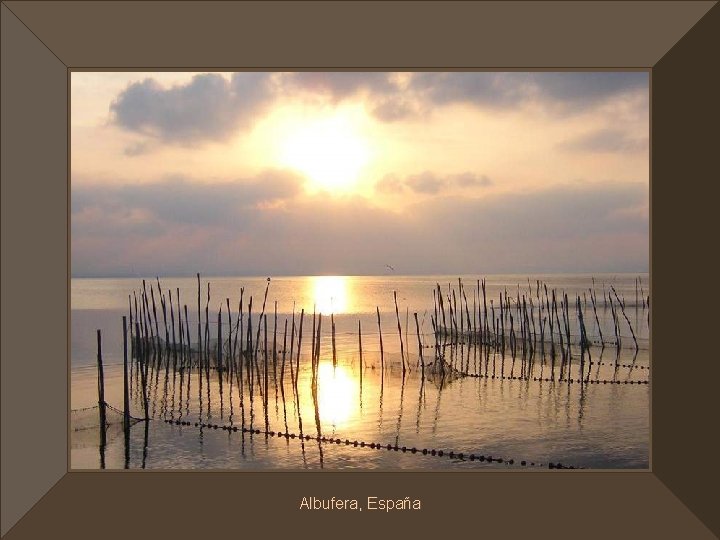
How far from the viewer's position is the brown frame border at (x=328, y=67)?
429 cm

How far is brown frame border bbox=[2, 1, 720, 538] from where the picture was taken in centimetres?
429

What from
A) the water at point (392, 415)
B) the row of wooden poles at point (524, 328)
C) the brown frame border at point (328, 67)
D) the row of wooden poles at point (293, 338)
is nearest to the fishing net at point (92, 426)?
the water at point (392, 415)

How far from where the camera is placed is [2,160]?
4.26m

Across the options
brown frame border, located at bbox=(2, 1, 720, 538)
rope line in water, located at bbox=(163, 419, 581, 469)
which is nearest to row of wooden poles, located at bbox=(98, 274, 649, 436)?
rope line in water, located at bbox=(163, 419, 581, 469)

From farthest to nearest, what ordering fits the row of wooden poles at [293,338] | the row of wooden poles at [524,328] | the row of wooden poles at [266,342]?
the row of wooden poles at [524,328] → the row of wooden poles at [293,338] → the row of wooden poles at [266,342]

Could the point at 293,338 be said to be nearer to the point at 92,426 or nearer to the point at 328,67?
the point at 92,426

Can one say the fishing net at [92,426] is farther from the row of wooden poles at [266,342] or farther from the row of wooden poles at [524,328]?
the row of wooden poles at [524,328]

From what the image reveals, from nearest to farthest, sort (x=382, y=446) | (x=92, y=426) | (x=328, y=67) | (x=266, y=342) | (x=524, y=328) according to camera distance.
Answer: (x=328, y=67)
(x=382, y=446)
(x=92, y=426)
(x=266, y=342)
(x=524, y=328)

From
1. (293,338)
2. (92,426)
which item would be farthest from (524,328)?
(92,426)

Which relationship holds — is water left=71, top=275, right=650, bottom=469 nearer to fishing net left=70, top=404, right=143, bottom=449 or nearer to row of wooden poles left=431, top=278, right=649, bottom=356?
fishing net left=70, top=404, right=143, bottom=449

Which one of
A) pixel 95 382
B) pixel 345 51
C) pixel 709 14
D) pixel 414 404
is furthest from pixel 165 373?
pixel 709 14

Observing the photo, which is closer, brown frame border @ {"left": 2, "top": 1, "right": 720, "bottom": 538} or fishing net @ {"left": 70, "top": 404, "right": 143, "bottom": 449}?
brown frame border @ {"left": 2, "top": 1, "right": 720, "bottom": 538}

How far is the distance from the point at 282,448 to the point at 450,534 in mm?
3728

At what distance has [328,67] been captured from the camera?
15.8ft
